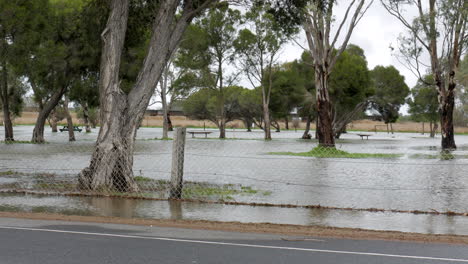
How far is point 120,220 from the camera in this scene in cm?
906

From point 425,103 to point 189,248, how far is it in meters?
89.1

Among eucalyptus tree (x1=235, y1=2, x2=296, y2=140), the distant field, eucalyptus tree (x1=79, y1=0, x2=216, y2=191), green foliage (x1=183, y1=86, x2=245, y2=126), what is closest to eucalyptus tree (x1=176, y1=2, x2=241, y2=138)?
eucalyptus tree (x1=235, y1=2, x2=296, y2=140)

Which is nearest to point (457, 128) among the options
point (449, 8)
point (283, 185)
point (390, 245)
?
point (449, 8)

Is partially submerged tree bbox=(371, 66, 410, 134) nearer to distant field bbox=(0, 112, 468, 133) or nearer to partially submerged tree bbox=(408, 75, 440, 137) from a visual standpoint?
partially submerged tree bbox=(408, 75, 440, 137)

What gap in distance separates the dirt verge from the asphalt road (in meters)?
0.28

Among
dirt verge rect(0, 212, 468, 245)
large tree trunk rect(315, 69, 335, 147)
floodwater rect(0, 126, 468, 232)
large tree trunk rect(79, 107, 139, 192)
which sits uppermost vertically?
large tree trunk rect(315, 69, 335, 147)

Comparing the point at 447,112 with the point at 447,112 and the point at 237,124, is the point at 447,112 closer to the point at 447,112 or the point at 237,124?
the point at 447,112

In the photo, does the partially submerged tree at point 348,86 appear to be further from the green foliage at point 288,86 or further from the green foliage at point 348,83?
the green foliage at point 288,86

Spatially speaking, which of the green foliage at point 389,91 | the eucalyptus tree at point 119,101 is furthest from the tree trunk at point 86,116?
the eucalyptus tree at point 119,101

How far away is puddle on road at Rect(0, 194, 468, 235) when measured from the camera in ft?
29.3

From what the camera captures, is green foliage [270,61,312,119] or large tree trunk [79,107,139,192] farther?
green foliage [270,61,312,119]

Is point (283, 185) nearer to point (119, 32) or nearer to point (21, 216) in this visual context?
point (119, 32)

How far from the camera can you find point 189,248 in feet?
23.0

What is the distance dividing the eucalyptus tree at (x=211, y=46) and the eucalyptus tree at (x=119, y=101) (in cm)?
4588
